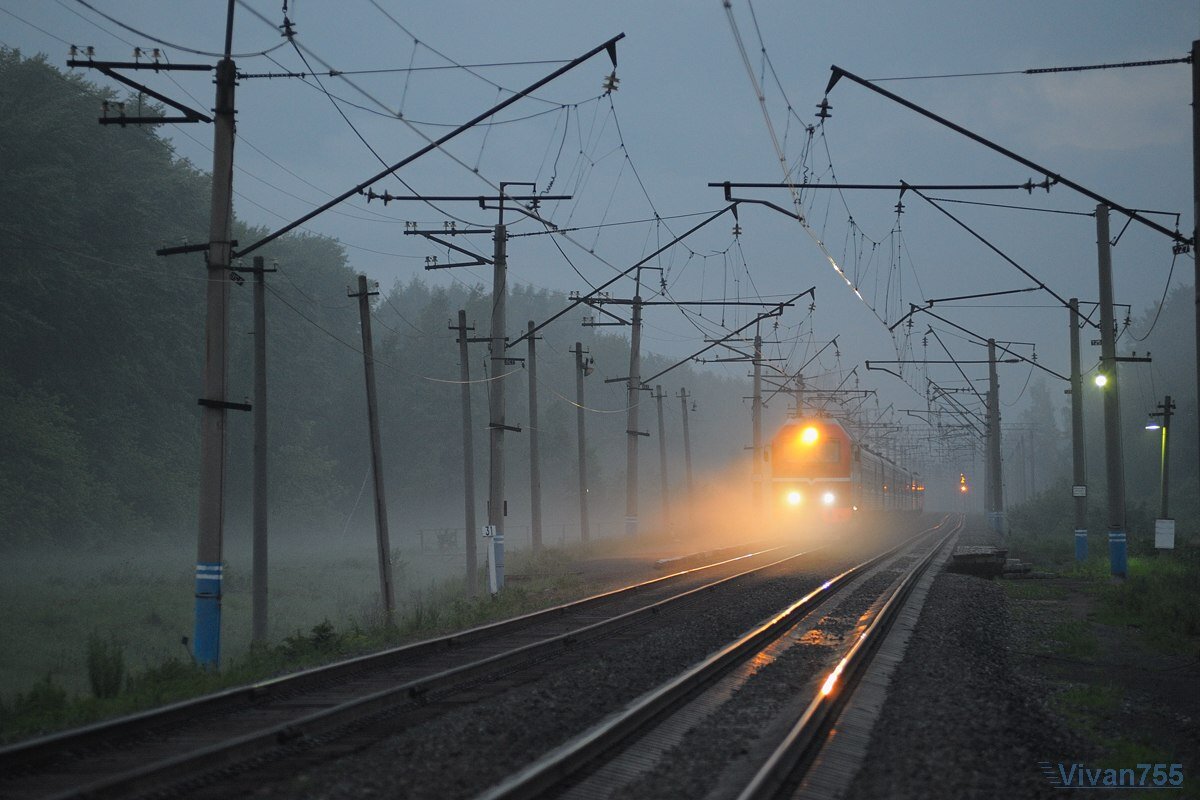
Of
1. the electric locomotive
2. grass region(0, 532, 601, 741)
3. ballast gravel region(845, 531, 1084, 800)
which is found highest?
the electric locomotive

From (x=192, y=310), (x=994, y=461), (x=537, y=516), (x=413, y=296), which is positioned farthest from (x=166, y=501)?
(x=413, y=296)

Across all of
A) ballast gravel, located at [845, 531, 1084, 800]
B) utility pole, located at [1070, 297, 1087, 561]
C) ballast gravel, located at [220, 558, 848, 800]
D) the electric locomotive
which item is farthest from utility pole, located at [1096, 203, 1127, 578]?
the electric locomotive

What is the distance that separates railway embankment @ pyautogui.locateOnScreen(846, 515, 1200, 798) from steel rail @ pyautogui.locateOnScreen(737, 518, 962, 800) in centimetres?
43

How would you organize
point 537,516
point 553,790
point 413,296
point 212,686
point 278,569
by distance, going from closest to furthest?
1. point 553,790
2. point 212,686
3. point 537,516
4. point 278,569
5. point 413,296

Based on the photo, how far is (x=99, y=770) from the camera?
23.2 feet

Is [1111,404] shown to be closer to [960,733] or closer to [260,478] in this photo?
[960,733]

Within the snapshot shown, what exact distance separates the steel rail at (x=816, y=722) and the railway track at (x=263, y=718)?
3376 millimetres

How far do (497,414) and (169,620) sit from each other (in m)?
11.9

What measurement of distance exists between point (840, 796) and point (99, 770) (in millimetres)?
4892

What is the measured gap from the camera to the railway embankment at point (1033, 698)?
25.0ft

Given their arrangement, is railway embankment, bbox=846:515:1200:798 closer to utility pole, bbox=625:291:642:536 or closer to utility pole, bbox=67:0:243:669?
utility pole, bbox=67:0:243:669

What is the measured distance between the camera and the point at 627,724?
27.9ft

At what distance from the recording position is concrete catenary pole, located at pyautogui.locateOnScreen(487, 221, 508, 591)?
25266mm

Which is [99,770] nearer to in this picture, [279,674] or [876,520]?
[279,674]
